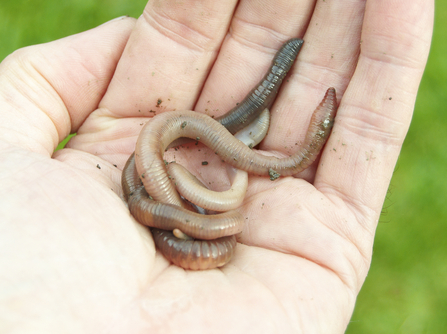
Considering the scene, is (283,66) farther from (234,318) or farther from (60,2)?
(60,2)

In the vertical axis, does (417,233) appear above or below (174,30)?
below

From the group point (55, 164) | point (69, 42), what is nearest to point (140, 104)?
point (69, 42)

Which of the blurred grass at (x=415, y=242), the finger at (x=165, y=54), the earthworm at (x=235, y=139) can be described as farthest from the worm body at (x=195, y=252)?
the blurred grass at (x=415, y=242)

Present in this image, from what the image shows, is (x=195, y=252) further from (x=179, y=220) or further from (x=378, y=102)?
(x=378, y=102)

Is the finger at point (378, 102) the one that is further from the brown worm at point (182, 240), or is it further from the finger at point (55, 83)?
the finger at point (55, 83)

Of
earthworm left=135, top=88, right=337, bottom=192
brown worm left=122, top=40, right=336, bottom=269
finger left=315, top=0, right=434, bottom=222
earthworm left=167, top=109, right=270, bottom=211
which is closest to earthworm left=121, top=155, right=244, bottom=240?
brown worm left=122, top=40, right=336, bottom=269

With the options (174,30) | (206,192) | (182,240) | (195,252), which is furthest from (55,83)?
(195,252)
